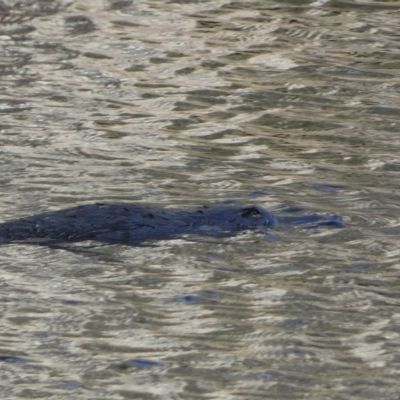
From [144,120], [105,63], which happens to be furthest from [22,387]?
[105,63]

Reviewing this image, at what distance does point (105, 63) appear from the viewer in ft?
34.0

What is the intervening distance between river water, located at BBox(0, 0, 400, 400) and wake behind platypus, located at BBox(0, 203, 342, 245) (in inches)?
4.6

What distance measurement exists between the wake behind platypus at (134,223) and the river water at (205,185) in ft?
0.38

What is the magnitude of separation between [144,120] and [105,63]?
1.87 metres

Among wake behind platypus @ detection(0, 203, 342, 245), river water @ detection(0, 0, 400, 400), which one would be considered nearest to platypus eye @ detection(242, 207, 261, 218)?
wake behind platypus @ detection(0, 203, 342, 245)

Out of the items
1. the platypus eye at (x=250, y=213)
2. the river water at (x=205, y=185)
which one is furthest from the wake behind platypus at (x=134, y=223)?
the river water at (x=205, y=185)

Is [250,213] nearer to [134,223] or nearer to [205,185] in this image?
[134,223]

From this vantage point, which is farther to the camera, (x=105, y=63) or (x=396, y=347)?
(x=105, y=63)

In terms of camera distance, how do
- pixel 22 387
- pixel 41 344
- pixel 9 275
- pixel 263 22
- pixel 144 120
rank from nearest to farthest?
Answer: pixel 22 387
pixel 41 344
pixel 9 275
pixel 144 120
pixel 263 22

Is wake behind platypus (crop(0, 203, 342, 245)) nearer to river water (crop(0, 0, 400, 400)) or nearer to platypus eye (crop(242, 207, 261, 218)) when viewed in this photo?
platypus eye (crop(242, 207, 261, 218))

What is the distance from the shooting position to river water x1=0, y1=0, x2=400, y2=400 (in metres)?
4.48

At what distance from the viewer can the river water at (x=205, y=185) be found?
4.48m

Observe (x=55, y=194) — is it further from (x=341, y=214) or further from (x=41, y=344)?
(x=41, y=344)

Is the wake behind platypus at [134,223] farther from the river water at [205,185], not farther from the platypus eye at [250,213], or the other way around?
the river water at [205,185]
